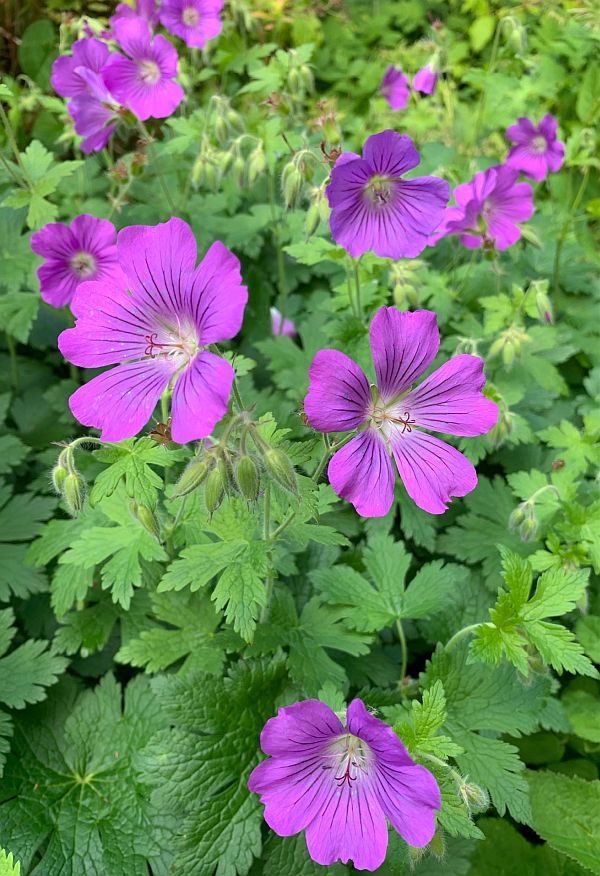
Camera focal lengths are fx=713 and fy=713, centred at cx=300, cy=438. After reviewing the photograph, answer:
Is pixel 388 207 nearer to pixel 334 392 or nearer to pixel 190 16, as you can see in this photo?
pixel 334 392

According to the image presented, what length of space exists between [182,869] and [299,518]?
0.81 meters

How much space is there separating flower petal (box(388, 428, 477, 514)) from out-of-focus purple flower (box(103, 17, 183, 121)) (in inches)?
59.4

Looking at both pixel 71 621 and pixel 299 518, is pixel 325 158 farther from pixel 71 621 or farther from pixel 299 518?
pixel 71 621

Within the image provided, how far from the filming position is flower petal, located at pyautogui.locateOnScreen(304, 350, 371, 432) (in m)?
1.22

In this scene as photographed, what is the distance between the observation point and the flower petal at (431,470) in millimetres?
1337

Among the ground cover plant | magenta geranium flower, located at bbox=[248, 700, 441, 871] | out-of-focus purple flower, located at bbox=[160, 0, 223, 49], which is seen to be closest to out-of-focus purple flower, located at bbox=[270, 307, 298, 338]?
the ground cover plant

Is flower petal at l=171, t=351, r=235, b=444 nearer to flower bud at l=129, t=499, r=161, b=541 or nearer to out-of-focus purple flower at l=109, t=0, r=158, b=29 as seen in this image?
flower bud at l=129, t=499, r=161, b=541

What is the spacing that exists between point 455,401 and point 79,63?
1.77 meters

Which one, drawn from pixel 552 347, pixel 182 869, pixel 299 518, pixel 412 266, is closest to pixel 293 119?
pixel 412 266

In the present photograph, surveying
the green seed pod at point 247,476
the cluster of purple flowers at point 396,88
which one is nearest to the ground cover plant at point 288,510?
the green seed pod at point 247,476

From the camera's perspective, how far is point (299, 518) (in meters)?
1.55

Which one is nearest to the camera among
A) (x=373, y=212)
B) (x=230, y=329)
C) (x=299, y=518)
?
(x=230, y=329)

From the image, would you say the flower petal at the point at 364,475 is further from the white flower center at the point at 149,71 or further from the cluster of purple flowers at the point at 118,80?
the white flower center at the point at 149,71

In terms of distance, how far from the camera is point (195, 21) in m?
2.55
